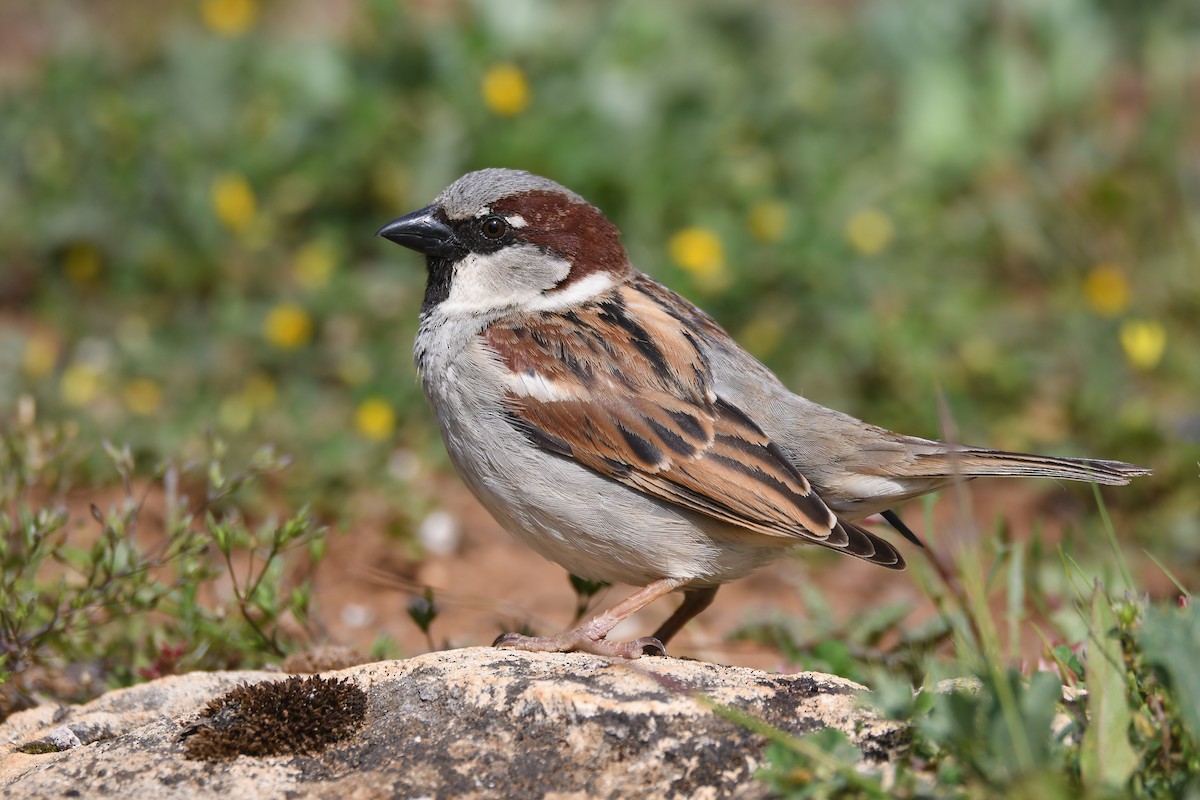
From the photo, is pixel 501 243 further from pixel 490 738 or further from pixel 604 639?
pixel 490 738

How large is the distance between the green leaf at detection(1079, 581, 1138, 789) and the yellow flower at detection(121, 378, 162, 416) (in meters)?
4.44

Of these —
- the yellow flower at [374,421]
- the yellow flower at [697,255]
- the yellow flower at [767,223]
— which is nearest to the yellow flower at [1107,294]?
the yellow flower at [767,223]

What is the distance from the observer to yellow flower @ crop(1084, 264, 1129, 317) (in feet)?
22.6

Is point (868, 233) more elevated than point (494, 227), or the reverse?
point (494, 227)

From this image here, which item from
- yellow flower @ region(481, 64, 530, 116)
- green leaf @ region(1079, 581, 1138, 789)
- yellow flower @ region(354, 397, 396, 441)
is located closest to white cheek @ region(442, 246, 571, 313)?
yellow flower @ region(354, 397, 396, 441)

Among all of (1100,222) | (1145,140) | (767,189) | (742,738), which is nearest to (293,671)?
(742,738)

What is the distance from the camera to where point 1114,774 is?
2.54m

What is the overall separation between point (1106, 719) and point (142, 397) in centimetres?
474

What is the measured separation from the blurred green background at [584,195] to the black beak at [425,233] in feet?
5.55

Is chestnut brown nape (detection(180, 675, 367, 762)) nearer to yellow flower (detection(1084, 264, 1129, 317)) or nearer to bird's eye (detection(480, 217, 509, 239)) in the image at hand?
bird's eye (detection(480, 217, 509, 239))

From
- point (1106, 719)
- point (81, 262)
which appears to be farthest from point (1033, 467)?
point (81, 262)

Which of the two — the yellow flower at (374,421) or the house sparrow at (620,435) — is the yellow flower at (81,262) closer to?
the yellow flower at (374,421)

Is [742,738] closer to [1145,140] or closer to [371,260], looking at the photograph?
[371,260]

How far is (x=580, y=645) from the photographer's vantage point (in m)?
3.78
